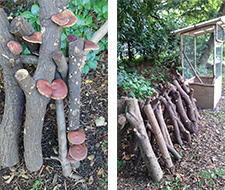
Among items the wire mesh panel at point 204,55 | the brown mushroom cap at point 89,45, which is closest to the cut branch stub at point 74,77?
the brown mushroom cap at point 89,45

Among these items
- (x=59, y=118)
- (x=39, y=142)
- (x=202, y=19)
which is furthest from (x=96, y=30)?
(x=202, y=19)

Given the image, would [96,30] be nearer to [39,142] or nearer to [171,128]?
[39,142]

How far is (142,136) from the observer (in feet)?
2.87

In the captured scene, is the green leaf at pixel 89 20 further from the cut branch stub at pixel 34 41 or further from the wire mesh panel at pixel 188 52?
the wire mesh panel at pixel 188 52

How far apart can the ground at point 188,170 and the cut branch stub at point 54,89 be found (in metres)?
0.63

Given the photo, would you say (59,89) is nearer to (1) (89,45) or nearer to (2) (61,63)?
(2) (61,63)

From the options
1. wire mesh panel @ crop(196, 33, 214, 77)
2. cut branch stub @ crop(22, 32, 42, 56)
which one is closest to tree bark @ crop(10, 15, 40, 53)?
cut branch stub @ crop(22, 32, 42, 56)

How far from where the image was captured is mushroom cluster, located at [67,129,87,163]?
702mm

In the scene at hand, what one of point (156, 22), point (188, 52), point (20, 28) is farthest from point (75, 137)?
point (188, 52)

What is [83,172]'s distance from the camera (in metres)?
0.81

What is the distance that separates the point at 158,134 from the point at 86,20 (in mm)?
690

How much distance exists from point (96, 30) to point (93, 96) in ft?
0.99

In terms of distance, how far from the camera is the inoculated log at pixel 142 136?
0.86 meters

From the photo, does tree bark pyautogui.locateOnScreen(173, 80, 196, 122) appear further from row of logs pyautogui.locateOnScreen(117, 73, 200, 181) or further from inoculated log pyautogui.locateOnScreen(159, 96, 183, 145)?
inoculated log pyautogui.locateOnScreen(159, 96, 183, 145)
